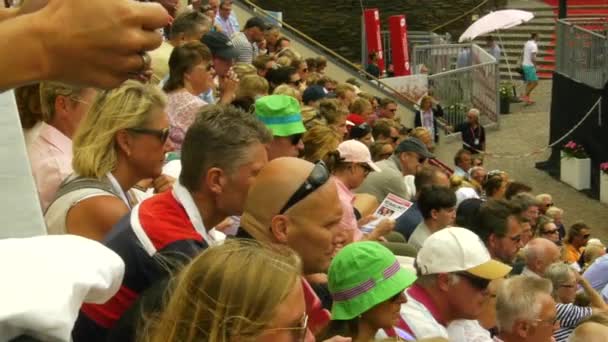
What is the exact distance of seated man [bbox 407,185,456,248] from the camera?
7121 mm

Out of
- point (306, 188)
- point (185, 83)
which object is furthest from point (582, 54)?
point (306, 188)

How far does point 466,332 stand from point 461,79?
1769 centimetres

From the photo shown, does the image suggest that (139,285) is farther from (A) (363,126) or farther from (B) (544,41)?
(B) (544,41)

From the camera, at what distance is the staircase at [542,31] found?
27625 mm

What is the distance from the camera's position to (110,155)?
3818mm

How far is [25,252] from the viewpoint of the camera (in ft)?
4.20

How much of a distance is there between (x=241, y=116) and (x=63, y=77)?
199 centimetres

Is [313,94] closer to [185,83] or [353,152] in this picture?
[353,152]

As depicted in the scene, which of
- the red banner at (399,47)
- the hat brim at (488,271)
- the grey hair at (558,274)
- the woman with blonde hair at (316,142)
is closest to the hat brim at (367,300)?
the hat brim at (488,271)

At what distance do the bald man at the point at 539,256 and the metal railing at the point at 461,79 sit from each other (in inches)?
549

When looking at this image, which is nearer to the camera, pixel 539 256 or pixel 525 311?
pixel 525 311

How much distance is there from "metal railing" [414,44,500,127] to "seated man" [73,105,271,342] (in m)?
18.2

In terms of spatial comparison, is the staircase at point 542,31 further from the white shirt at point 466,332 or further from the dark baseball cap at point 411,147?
the white shirt at point 466,332

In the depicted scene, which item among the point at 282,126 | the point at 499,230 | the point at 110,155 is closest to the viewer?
the point at 110,155
